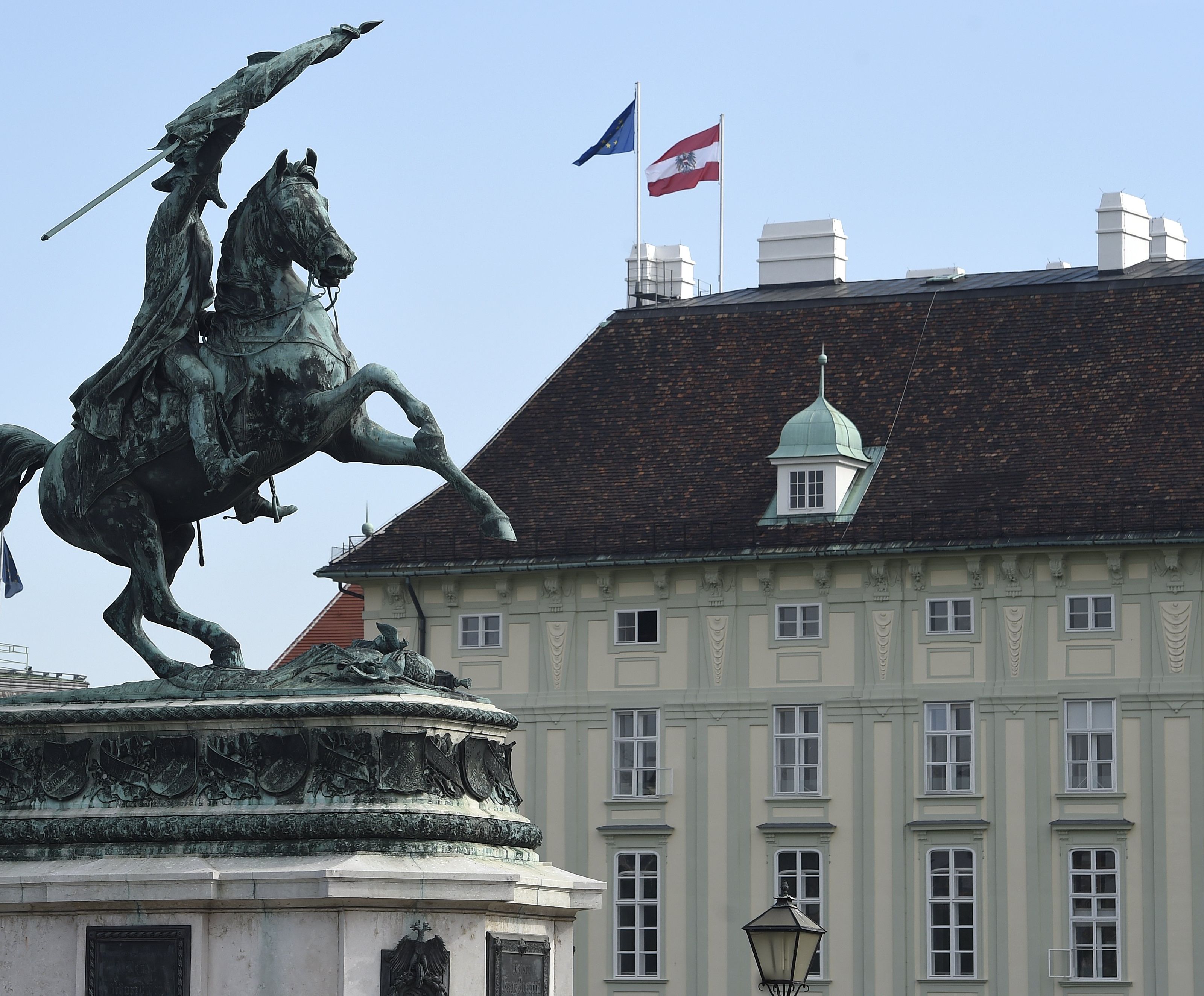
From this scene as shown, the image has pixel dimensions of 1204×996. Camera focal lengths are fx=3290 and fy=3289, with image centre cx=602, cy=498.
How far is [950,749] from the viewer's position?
201ft

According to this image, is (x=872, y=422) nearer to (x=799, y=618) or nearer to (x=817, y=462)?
(x=817, y=462)

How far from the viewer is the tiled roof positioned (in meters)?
61.1

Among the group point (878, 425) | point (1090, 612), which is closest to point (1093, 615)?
point (1090, 612)

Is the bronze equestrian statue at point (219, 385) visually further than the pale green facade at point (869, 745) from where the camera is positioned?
No

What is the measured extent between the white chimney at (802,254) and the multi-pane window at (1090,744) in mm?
13248

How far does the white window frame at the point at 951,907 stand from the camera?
2360 inches

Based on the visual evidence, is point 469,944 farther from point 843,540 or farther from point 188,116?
point 843,540

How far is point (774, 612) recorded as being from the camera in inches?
2477

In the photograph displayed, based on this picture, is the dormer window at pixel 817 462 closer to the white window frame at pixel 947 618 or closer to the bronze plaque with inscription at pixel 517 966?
the white window frame at pixel 947 618

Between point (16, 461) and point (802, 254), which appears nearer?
point (16, 461)

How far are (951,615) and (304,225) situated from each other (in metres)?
43.8

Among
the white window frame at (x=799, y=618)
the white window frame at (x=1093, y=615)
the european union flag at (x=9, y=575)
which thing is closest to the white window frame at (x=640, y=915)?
the white window frame at (x=799, y=618)

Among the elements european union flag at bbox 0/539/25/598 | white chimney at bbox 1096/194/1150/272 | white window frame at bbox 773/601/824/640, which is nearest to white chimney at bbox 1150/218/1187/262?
white chimney at bbox 1096/194/1150/272

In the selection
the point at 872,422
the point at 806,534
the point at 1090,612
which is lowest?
the point at 1090,612
